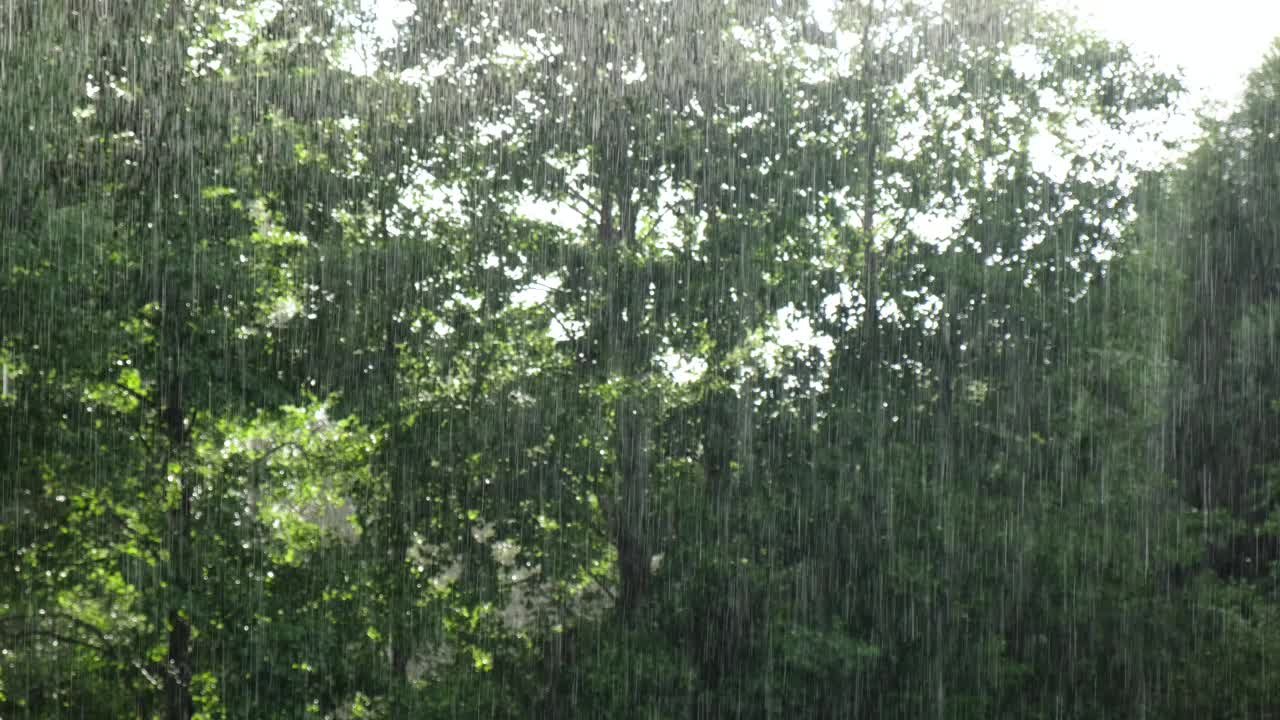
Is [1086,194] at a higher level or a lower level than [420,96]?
lower

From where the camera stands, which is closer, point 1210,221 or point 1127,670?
point 1127,670

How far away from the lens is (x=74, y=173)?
13.6 metres

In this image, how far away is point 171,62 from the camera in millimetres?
14008

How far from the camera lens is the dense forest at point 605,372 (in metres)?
13.9

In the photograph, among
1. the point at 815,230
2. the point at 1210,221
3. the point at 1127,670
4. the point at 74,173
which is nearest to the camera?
the point at 74,173

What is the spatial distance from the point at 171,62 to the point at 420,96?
321 centimetres

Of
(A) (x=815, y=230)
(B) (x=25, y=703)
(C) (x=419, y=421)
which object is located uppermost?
(A) (x=815, y=230)

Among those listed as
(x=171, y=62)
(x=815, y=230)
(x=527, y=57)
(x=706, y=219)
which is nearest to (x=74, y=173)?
(x=171, y=62)

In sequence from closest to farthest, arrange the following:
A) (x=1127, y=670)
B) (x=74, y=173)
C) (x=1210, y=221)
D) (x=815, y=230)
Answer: (x=74, y=173) < (x=1127, y=670) < (x=815, y=230) < (x=1210, y=221)

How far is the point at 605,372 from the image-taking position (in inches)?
598

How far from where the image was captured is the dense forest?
13945 millimetres

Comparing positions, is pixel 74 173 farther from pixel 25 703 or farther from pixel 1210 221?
pixel 1210 221

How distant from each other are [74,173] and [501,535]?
19.8ft

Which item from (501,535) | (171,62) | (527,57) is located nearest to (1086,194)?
(527,57)
